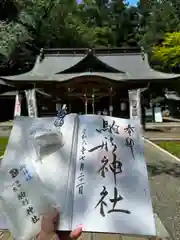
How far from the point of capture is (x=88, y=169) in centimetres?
195

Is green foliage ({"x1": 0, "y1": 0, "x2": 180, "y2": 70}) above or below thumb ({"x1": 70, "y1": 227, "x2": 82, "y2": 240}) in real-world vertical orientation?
above

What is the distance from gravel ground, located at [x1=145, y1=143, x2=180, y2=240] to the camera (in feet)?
16.3

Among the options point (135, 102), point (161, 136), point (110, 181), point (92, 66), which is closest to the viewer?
point (110, 181)

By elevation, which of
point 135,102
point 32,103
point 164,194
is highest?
point 32,103

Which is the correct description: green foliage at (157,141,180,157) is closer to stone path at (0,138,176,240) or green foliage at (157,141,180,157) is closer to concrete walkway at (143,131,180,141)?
stone path at (0,138,176,240)

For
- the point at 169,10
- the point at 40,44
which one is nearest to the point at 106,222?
the point at 40,44

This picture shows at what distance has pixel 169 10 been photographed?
38.6 m

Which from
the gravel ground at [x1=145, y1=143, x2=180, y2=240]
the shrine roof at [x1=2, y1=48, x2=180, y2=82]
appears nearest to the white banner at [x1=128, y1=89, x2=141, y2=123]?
the shrine roof at [x1=2, y1=48, x2=180, y2=82]

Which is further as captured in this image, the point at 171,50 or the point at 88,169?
the point at 171,50

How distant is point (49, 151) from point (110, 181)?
36 cm

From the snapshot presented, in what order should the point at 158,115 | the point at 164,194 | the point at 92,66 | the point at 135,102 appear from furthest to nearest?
the point at 158,115
the point at 92,66
the point at 135,102
the point at 164,194

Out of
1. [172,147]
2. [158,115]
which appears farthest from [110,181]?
[158,115]

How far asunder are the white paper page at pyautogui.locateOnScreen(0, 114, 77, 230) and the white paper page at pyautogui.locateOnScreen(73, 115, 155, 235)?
2.5 inches

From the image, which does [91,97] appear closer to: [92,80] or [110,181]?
[92,80]
